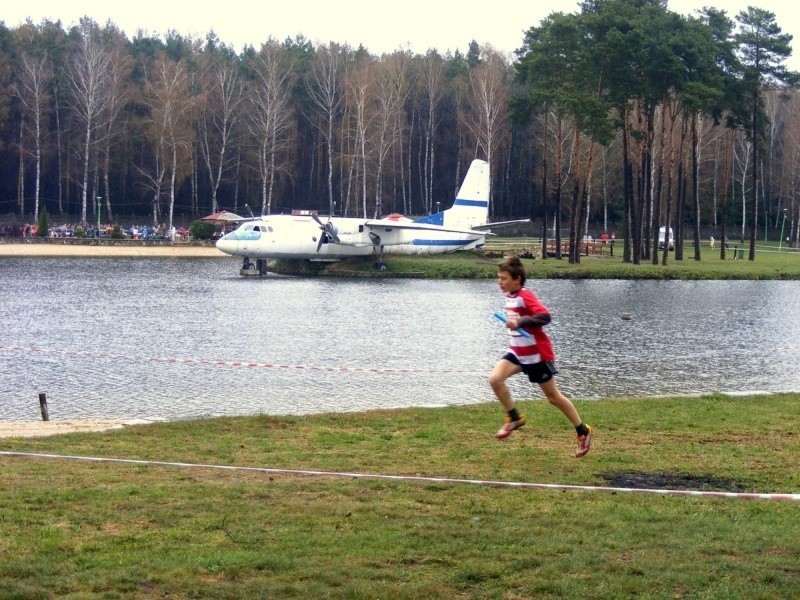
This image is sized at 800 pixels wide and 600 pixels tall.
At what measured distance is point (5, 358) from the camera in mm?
23312

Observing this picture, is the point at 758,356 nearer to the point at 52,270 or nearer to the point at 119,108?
the point at 52,270

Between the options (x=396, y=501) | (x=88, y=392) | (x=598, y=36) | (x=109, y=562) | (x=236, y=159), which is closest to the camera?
(x=109, y=562)

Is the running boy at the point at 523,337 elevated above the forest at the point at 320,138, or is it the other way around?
the forest at the point at 320,138

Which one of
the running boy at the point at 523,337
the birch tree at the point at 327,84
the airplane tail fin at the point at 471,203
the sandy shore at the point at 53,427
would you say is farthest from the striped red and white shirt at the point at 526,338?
the birch tree at the point at 327,84

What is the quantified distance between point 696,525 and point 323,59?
331 feet

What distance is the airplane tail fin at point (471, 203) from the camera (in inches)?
2643

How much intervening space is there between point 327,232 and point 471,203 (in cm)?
1206

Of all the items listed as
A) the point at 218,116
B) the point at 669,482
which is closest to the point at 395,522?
the point at 669,482

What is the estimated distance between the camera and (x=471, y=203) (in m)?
68.0

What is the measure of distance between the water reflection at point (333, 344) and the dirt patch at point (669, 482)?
767cm

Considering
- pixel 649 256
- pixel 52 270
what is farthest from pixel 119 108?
pixel 649 256

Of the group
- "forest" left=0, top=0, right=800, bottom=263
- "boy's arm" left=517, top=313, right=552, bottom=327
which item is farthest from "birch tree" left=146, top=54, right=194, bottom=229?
"boy's arm" left=517, top=313, right=552, bottom=327

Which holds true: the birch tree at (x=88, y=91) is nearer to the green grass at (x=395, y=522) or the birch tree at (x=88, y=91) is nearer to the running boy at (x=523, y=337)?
the green grass at (x=395, y=522)

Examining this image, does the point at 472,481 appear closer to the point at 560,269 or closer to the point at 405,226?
the point at 560,269
